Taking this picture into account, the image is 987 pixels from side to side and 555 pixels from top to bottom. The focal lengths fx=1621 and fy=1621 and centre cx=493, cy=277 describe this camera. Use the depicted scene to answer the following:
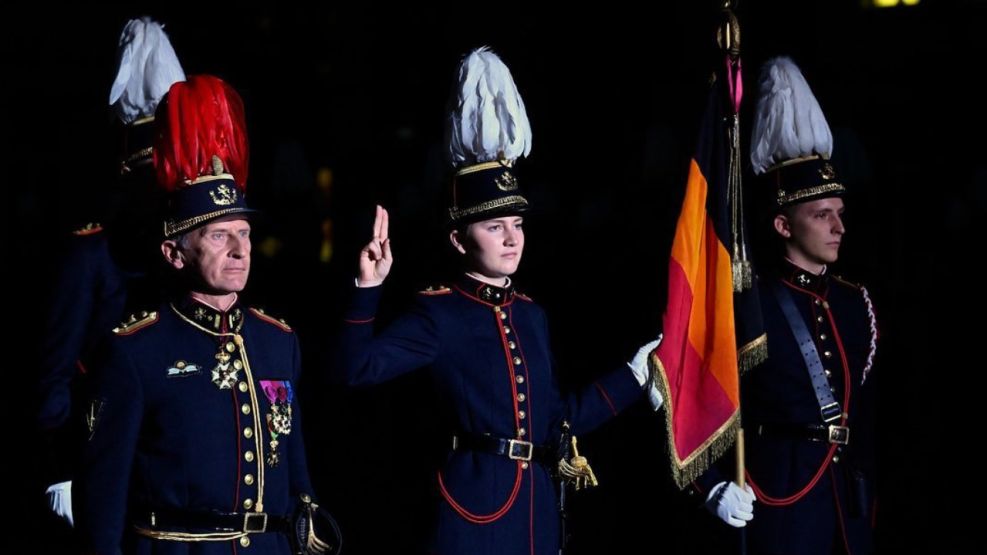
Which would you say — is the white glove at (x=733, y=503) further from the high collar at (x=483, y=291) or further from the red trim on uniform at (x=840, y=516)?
the high collar at (x=483, y=291)

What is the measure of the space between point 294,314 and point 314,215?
272 centimetres

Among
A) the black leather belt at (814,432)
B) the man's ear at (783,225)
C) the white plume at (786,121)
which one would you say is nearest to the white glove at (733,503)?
the black leather belt at (814,432)

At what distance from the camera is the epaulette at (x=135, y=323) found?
199 inches

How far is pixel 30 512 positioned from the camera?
30.7 feet

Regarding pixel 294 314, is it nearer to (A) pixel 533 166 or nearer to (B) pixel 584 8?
(A) pixel 533 166

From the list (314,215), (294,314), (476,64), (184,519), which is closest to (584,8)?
(314,215)

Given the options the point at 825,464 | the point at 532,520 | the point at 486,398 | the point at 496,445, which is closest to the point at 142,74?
the point at 486,398

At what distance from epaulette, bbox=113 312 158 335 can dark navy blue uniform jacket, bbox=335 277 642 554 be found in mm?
768

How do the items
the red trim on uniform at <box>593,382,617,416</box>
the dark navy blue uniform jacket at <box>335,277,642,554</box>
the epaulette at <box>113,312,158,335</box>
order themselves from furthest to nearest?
1. the red trim on uniform at <box>593,382,617,416</box>
2. the dark navy blue uniform jacket at <box>335,277,642,554</box>
3. the epaulette at <box>113,312,158,335</box>

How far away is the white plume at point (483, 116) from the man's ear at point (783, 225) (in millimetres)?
1391

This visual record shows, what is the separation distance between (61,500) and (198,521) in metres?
1.03

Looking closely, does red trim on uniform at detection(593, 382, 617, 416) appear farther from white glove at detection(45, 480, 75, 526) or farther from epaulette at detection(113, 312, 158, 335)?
white glove at detection(45, 480, 75, 526)

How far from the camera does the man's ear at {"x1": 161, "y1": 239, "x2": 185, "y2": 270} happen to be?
204 inches

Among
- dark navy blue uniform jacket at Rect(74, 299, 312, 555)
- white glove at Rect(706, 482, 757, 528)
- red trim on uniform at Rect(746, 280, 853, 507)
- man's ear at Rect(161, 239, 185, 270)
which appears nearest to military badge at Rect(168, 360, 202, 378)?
dark navy blue uniform jacket at Rect(74, 299, 312, 555)
